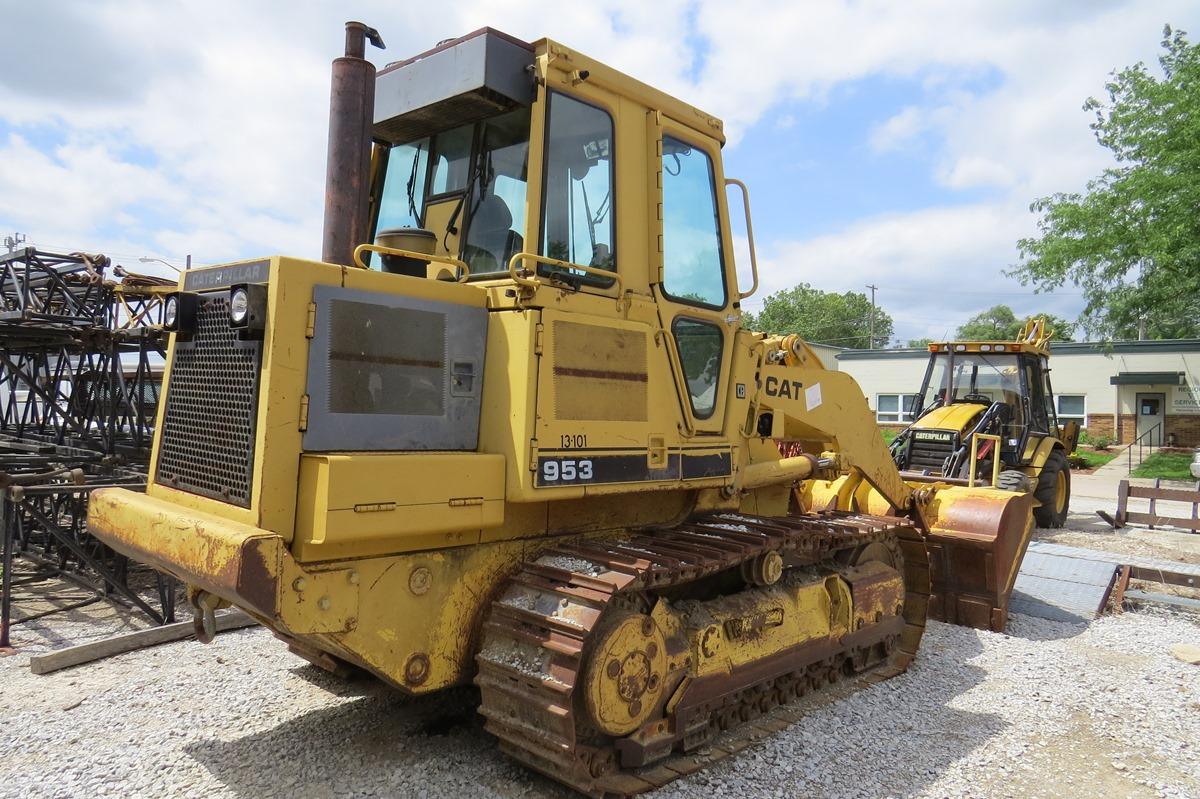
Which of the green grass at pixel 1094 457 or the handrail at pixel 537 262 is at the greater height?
the handrail at pixel 537 262

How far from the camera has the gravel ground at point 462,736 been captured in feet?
13.7

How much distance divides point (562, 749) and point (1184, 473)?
2369cm

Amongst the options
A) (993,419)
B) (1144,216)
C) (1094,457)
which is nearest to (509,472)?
(993,419)

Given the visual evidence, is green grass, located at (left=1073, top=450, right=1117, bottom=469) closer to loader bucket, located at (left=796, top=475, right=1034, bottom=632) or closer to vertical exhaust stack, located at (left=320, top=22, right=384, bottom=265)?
loader bucket, located at (left=796, top=475, right=1034, bottom=632)

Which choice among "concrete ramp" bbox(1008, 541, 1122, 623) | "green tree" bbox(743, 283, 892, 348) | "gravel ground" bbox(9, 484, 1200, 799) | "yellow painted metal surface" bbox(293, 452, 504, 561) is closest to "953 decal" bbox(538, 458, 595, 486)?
"yellow painted metal surface" bbox(293, 452, 504, 561)

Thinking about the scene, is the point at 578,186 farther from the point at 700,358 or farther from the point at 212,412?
the point at 212,412

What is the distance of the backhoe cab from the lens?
11.7 m

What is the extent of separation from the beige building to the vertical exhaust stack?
25.8 metres

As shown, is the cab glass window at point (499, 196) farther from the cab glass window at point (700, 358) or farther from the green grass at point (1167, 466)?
the green grass at point (1167, 466)

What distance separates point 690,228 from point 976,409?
907cm

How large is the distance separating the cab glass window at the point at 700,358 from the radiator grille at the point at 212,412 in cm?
226

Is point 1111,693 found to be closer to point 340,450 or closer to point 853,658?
point 853,658

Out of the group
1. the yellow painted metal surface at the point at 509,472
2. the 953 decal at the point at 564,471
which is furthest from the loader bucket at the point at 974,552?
the 953 decal at the point at 564,471

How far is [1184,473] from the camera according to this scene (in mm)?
21719
